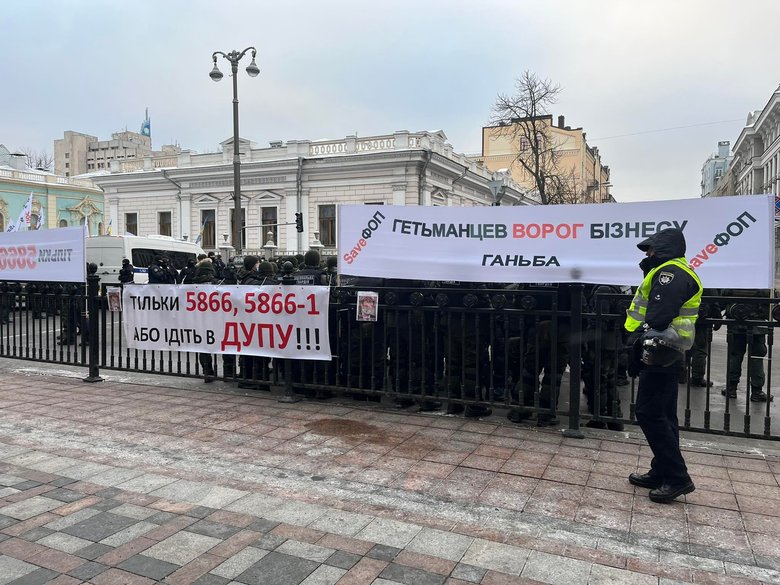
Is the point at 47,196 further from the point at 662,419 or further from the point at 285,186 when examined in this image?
the point at 662,419

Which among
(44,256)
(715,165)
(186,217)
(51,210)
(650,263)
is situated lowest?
(650,263)

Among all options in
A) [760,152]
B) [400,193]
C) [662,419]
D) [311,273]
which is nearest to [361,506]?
[662,419]

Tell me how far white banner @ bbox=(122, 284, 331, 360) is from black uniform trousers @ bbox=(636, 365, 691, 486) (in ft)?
10.9

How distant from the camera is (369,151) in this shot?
33.7m

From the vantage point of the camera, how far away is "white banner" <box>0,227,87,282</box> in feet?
25.9

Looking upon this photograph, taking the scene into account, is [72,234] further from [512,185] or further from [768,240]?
[512,185]

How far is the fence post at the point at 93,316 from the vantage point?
754cm

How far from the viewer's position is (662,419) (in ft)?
12.9

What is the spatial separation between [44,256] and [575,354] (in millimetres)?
7412

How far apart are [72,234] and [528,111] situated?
26.7 m

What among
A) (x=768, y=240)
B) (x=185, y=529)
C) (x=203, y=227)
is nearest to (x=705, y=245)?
(x=768, y=240)

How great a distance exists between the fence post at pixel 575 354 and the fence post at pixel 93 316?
601 cm

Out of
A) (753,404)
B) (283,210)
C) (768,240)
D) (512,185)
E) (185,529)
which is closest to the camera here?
(185,529)

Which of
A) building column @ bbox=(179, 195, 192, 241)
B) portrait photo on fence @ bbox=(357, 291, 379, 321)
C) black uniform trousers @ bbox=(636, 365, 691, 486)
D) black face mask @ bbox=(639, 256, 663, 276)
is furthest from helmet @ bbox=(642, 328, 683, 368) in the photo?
building column @ bbox=(179, 195, 192, 241)
